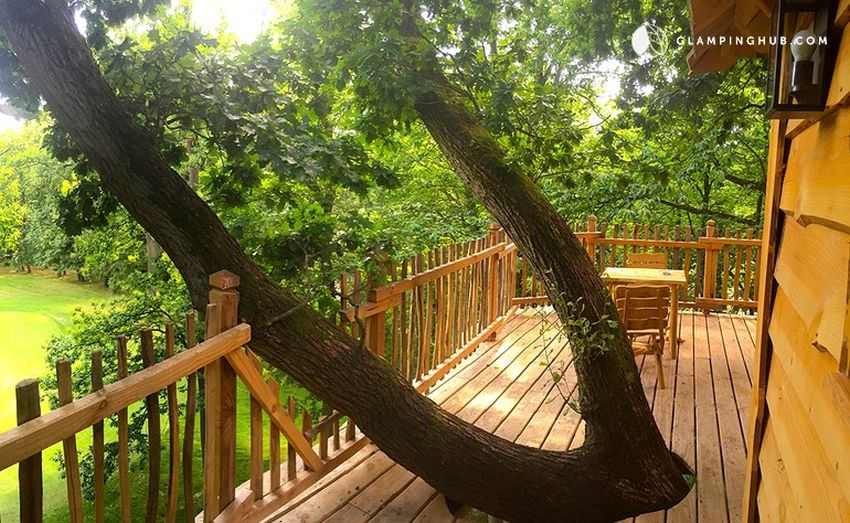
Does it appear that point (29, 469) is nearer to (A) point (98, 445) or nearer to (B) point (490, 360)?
(A) point (98, 445)

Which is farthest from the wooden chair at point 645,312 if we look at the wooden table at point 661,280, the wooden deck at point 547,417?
the wooden table at point 661,280

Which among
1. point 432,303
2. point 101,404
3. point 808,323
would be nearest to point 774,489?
point 808,323

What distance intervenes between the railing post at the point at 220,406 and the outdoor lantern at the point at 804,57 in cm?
213

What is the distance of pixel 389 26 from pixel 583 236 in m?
4.90

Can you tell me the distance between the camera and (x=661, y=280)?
6.00m

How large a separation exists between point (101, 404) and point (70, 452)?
0.16 meters

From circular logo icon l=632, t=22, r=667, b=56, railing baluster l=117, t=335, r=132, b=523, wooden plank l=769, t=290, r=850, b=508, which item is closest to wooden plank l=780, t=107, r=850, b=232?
wooden plank l=769, t=290, r=850, b=508

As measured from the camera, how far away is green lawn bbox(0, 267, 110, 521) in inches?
531

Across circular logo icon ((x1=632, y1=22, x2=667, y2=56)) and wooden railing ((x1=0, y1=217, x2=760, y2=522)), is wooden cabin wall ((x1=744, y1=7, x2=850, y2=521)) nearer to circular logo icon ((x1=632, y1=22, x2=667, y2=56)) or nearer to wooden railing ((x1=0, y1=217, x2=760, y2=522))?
wooden railing ((x1=0, y1=217, x2=760, y2=522))

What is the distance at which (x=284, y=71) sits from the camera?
4.29m

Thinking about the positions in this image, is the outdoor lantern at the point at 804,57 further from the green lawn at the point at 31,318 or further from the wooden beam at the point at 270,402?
the green lawn at the point at 31,318

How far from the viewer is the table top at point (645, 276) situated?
236 inches

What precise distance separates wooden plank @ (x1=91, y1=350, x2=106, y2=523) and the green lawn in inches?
370

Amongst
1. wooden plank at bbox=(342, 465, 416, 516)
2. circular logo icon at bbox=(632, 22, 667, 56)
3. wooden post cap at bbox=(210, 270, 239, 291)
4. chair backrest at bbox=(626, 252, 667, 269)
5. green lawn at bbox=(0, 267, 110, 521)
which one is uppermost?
circular logo icon at bbox=(632, 22, 667, 56)
